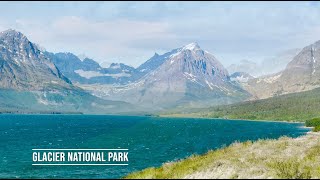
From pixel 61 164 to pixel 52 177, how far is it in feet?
61.6

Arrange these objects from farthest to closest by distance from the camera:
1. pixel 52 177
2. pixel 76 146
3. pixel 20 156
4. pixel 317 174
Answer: pixel 76 146 → pixel 20 156 → pixel 52 177 → pixel 317 174

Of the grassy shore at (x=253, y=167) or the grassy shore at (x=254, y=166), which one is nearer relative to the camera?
the grassy shore at (x=253, y=167)

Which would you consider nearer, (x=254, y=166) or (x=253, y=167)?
(x=253, y=167)

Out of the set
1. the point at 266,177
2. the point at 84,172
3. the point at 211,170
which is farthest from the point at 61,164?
the point at 266,177

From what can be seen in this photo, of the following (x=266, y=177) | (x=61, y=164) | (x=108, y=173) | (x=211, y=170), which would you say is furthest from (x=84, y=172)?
(x=266, y=177)

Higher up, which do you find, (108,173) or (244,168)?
(244,168)

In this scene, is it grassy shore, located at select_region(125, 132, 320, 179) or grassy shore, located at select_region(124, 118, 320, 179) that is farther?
grassy shore, located at select_region(125, 132, 320, 179)

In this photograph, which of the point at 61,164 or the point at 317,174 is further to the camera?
the point at 61,164

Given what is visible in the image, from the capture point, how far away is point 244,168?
61.7 m

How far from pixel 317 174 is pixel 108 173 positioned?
47801mm

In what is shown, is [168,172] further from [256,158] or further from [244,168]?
[256,158]

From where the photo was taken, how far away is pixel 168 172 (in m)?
66.1

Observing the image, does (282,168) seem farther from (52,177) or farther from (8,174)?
(8,174)

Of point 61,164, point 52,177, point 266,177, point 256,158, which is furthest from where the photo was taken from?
point 61,164
